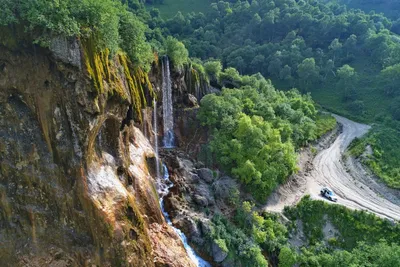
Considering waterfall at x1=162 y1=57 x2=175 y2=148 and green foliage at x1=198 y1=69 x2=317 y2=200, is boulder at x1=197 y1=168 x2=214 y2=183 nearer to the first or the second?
green foliage at x1=198 y1=69 x2=317 y2=200

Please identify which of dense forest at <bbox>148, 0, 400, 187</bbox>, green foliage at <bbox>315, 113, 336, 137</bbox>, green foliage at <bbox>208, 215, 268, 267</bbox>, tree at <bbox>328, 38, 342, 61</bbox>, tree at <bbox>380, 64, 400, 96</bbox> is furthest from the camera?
tree at <bbox>328, 38, 342, 61</bbox>

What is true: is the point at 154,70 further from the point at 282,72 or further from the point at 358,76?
the point at 358,76

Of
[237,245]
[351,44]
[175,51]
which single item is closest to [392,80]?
[351,44]

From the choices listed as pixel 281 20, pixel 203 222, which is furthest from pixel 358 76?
pixel 203 222

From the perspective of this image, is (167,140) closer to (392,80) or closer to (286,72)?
(286,72)

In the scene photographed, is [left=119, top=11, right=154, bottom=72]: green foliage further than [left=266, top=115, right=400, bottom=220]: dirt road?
No

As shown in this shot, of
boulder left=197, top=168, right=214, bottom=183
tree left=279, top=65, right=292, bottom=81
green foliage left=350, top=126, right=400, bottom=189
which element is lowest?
boulder left=197, top=168, right=214, bottom=183

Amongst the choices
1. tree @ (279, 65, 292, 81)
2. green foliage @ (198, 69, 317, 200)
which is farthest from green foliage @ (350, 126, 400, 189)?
tree @ (279, 65, 292, 81)
